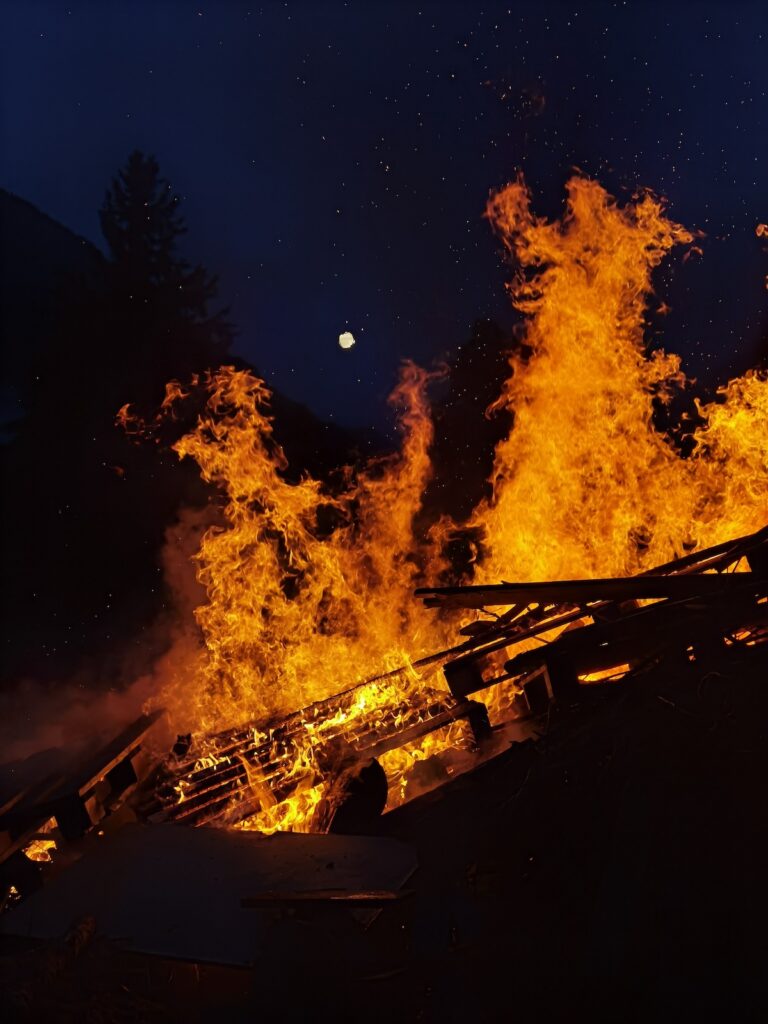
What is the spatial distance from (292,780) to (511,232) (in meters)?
7.59

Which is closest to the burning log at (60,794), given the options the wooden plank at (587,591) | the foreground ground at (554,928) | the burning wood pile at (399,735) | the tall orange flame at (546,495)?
the burning wood pile at (399,735)

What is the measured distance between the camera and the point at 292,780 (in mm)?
5371

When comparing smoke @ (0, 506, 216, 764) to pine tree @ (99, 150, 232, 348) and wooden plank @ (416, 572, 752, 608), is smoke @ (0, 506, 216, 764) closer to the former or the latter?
wooden plank @ (416, 572, 752, 608)

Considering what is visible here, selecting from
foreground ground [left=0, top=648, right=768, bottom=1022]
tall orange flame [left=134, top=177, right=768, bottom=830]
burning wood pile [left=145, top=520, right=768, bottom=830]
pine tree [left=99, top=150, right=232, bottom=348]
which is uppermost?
pine tree [left=99, top=150, right=232, bottom=348]

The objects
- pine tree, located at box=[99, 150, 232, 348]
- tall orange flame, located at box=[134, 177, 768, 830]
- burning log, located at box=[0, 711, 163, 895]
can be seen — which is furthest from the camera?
pine tree, located at box=[99, 150, 232, 348]

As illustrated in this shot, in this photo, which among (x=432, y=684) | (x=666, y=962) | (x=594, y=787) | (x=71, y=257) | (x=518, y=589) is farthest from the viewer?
(x=71, y=257)

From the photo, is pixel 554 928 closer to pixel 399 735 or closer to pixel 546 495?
pixel 399 735

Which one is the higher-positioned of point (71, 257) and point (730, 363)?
point (71, 257)

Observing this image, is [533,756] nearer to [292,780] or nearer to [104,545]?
[292,780]

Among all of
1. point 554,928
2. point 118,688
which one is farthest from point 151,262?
point 554,928

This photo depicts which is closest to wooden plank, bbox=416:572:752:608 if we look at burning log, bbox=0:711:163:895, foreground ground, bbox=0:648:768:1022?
foreground ground, bbox=0:648:768:1022

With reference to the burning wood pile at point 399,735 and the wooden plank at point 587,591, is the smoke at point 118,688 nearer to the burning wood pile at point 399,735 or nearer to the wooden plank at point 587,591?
the burning wood pile at point 399,735

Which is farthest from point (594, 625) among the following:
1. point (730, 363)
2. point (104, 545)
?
point (730, 363)

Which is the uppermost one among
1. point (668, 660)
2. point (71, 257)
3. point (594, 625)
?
point (71, 257)
